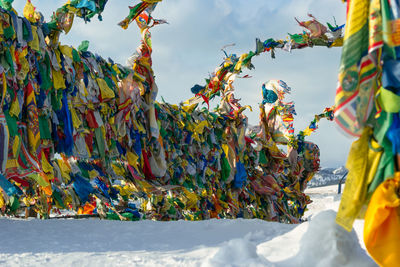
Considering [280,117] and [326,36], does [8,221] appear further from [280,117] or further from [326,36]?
[280,117]

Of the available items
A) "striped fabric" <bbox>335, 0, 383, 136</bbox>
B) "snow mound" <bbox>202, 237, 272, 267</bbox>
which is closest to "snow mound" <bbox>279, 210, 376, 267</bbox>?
"snow mound" <bbox>202, 237, 272, 267</bbox>

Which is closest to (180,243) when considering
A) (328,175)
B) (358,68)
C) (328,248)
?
(328,248)

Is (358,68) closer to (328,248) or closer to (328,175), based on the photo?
(328,248)

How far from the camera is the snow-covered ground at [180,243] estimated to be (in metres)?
1.88

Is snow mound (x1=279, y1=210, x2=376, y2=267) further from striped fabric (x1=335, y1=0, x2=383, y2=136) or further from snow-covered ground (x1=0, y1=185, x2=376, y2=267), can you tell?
striped fabric (x1=335, y1=0, x2=383, y2=136)

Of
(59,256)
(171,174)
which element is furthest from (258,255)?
(171,174)

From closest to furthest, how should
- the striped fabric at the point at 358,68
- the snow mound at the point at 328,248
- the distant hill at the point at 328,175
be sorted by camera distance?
the striped fabric at the point at 358,68
the snow mound at the point at 328,248
the distant hill at the point at 328,175

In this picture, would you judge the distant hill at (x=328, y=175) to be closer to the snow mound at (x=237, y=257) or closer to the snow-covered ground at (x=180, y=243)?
the snow-covered ground at (x=180, y=243)

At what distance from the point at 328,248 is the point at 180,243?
1.16m

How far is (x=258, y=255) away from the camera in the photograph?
6.50 feet

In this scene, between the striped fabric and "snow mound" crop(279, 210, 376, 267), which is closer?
the striped fabric

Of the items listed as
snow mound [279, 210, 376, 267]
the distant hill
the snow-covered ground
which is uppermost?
snow mound [279, 210, 376, 267]

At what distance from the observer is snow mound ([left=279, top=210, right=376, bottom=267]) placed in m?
1.82

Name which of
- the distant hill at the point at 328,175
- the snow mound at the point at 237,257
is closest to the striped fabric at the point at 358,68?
the snow mound at the point at 237,257
